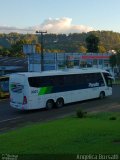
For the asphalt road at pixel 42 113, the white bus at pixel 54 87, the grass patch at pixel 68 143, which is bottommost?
the asphalt road at pixel 42 113

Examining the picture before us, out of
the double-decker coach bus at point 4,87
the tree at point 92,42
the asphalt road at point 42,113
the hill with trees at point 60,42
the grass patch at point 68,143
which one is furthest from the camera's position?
the hill with trees at point 60,42

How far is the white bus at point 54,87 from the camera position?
28297 millimetres

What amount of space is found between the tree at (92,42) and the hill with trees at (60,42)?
18.9 feet

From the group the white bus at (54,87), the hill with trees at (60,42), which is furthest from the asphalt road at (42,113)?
the hill with trees at (60,42)

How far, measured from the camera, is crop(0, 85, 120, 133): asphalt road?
23750 mm

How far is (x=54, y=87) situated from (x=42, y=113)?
9.66 feet

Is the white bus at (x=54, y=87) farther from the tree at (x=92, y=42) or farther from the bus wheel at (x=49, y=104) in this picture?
the tree at (x=92, y=42)

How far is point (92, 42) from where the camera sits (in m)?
95.4

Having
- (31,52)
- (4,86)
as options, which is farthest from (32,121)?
(31,52)

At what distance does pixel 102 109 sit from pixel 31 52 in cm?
5196

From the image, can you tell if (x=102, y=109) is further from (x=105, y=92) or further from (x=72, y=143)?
(x=72, y=143)

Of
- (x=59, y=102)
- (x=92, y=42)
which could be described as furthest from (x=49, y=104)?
(x=92, y=42)

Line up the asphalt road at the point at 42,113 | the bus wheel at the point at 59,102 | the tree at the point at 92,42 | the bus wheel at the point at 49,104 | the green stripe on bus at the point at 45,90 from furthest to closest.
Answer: the tree at the point at 92,42, the bus wheel at the point at 59,102, the bus wheel at the point at 49,104, the green stripe on bus at the point at 45,90, the asphalt road at the point at 42,113

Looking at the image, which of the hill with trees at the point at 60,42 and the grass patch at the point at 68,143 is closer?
the grass patch at the point at 68,143
